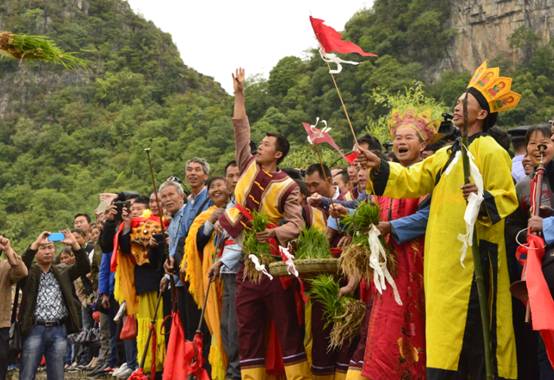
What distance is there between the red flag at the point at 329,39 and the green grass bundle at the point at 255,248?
151cm

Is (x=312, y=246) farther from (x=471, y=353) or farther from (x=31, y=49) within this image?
(x=31, y=49)

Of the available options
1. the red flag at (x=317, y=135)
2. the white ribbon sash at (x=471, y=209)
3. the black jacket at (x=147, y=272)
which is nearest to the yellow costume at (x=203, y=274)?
the black jacket at (x=147, y=272)

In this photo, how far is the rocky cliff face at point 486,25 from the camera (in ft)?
338

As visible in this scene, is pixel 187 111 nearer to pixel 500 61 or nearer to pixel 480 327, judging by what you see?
pixel 500 61

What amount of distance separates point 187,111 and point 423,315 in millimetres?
67557

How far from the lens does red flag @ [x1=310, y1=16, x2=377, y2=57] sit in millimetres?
6426

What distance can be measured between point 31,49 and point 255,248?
8.89 feet

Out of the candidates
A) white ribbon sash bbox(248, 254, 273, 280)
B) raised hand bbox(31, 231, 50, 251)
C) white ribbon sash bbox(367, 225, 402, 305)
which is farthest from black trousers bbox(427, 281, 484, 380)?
raised hand bbox(31, 231, 50, 251)

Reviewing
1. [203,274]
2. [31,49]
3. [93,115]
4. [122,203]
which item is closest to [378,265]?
[31,49]

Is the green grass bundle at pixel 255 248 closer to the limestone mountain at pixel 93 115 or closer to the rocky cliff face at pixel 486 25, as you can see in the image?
the limestone mountain at pixel 93 115

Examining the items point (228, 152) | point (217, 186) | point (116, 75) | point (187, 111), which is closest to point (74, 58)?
point (217, 186)

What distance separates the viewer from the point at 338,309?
6.86m

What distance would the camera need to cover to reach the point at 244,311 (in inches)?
294

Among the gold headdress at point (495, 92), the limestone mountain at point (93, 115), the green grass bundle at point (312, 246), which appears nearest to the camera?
the gold headdress at point (495, 92)
